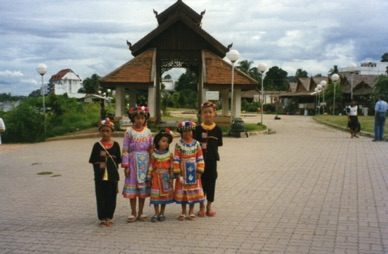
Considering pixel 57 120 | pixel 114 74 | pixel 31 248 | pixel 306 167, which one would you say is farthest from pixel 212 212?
pixel 57 120

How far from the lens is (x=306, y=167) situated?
10.9 meters

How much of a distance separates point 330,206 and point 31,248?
4.39m

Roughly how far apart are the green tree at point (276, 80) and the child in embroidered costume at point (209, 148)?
89073 millimetres

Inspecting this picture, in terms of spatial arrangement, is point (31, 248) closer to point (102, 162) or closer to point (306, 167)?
point (102, 162)

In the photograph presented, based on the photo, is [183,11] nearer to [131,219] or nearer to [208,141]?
[208,141]

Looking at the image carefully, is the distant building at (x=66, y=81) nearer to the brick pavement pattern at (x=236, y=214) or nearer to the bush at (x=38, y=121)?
the bush at (x=38, y=121)

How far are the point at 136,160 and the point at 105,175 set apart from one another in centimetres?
46

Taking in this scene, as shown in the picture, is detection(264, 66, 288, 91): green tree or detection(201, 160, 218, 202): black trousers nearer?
detection(201, 160, 218, 202): black trousers


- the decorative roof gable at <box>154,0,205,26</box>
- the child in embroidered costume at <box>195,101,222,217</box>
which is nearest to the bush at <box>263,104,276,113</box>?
the decorative roof gable at <box>154,0,205,26</box>

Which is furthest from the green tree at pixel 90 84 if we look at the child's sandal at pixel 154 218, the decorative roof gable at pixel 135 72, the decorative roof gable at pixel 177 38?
the child's sandal at pixel 154 218

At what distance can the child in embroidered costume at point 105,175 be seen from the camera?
5.94 m

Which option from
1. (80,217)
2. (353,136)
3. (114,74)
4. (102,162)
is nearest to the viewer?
(102,162)

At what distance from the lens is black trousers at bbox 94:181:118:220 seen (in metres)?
5.93

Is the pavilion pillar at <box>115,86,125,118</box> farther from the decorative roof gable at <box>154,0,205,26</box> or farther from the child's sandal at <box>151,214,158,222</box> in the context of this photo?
the child's sandal at <box>151,214,158,222</box>
